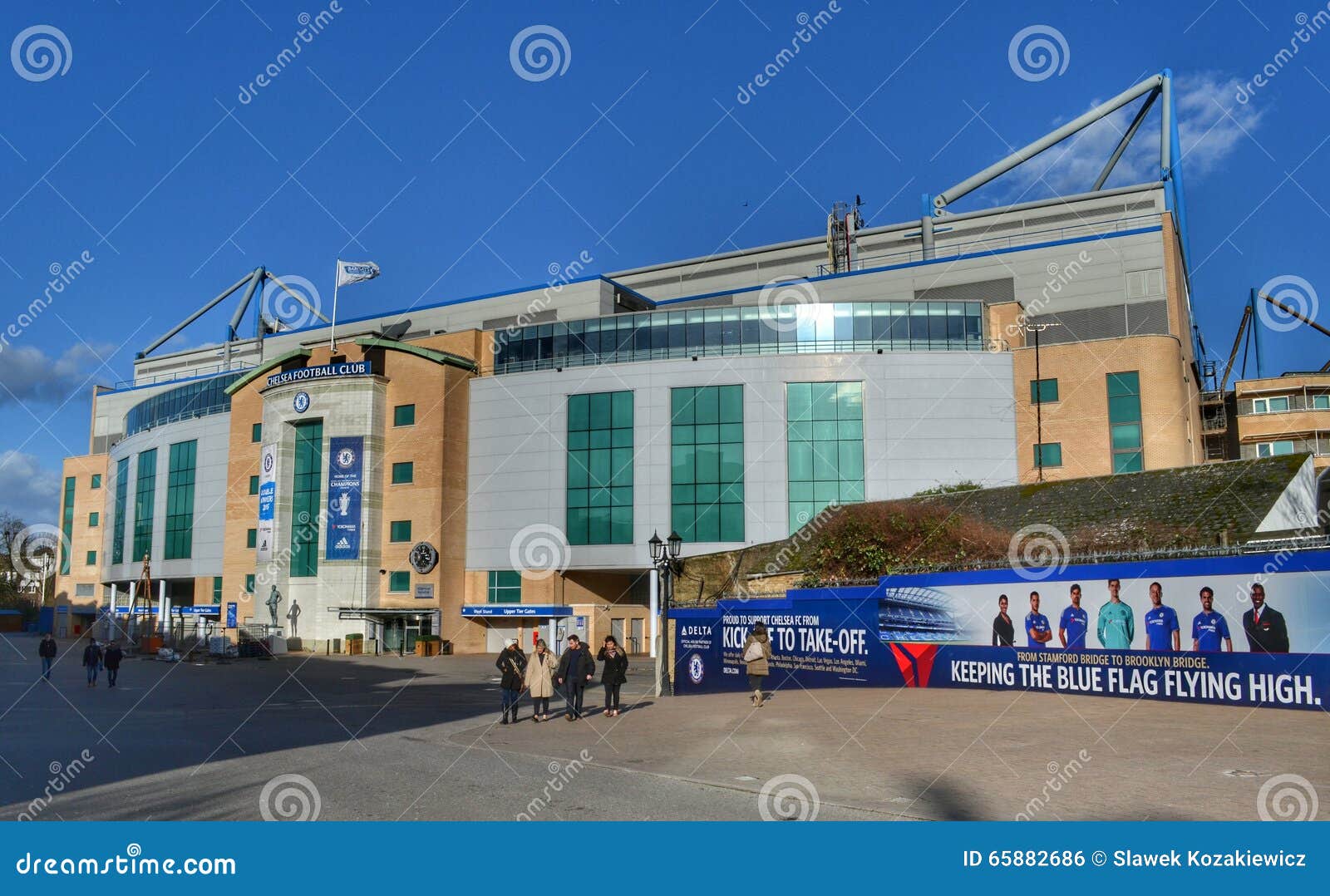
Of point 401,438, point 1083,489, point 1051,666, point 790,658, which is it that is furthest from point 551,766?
point 401,438

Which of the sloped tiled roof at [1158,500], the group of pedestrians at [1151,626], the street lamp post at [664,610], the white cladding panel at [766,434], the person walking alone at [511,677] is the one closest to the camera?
the group of pedestrians at [1151,626]

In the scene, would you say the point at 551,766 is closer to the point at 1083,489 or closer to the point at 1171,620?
the point at 1171,620

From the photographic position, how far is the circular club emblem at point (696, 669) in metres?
27.3

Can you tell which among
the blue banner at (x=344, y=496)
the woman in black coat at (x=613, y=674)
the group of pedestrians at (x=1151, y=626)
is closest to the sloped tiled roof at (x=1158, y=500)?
the group of pedestrians at (x=1151, y=626)

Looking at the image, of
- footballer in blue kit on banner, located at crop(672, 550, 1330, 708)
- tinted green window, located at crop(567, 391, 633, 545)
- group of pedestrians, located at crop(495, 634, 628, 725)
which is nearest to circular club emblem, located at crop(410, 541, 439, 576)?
tinted green window, located at crop(567, 391, 633, 545)

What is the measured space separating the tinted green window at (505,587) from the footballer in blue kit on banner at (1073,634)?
3000cm

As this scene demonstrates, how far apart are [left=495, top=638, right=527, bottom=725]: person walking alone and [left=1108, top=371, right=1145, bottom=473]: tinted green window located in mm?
39700

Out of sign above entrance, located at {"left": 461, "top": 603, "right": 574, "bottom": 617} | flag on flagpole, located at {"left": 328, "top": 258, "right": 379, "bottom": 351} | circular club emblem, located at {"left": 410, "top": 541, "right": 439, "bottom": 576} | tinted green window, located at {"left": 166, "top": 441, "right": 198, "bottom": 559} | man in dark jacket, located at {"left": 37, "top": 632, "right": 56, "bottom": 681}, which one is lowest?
man in dark jacket, located at {"left": 37, "top": 632, "right": 56, "bottom": 681}

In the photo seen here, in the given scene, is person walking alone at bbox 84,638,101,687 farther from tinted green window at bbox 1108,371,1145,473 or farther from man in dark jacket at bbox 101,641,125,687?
tinted green window at bbox 1108,371,1145,473

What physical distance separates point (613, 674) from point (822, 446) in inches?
1325

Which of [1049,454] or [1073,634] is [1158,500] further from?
[1049,454]

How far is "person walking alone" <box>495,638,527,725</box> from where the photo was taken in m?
19.4

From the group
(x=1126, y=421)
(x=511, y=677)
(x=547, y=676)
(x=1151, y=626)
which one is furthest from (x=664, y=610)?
(x=1126, y=421)

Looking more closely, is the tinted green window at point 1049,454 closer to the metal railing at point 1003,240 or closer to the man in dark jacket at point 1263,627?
the metal railing at point 1003,240
